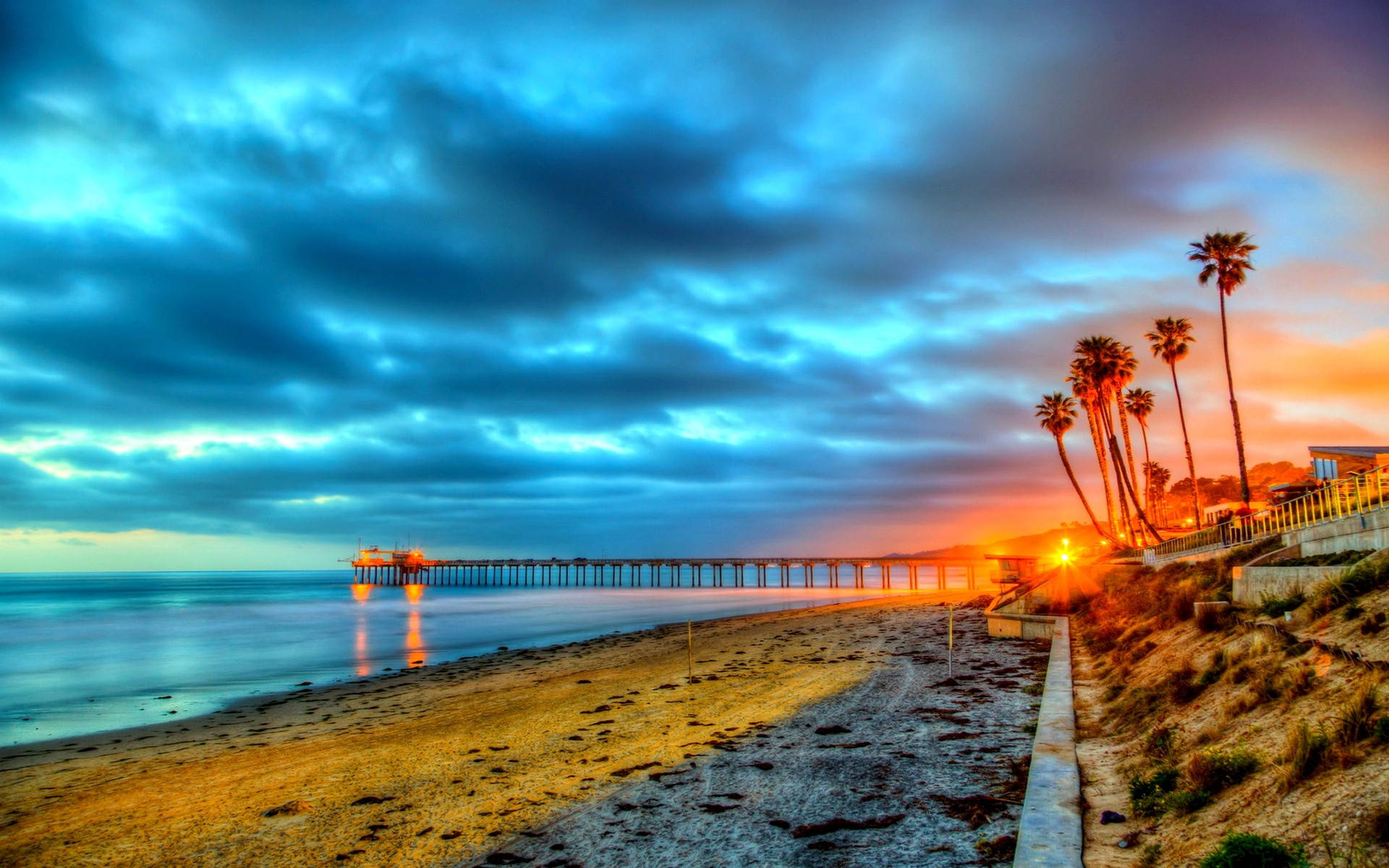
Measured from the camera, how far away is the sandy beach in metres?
8.30

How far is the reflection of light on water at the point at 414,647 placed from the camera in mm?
31733

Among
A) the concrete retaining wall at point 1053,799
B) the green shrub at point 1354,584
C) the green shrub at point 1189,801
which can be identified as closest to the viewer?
the concrete retaining wall at point 1053,799

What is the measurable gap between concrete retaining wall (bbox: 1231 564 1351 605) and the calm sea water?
84.2ft

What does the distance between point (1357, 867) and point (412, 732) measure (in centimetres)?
1518

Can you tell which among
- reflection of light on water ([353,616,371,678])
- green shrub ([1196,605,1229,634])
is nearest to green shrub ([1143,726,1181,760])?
green shrub ([1196,605,1229,634])

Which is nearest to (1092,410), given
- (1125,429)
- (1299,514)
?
(1125,429)

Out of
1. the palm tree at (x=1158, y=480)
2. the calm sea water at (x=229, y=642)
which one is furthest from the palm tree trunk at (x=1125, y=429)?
the palm tree at (x=1158, y=480)

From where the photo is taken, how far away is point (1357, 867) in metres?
4.41

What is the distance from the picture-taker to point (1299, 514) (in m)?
22.1

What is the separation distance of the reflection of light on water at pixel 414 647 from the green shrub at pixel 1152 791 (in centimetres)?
2759

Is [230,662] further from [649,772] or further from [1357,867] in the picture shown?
[1357,867]

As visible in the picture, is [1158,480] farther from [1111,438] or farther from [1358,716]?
[1358,716]

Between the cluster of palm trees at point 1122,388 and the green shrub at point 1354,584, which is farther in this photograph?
the cluster of palm trees at point 1122,388

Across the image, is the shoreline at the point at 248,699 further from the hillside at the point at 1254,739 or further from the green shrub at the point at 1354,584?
the green shrub at the point at 1354,584
